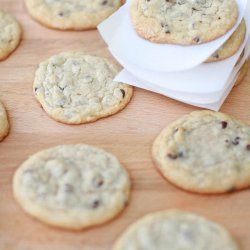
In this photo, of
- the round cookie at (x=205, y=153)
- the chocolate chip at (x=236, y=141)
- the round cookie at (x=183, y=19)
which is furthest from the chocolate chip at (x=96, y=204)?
the round cookie at (x=183, y=19)

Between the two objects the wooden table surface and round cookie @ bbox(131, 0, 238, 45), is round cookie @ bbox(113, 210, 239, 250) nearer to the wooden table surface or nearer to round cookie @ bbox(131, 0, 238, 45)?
the wooden table surface

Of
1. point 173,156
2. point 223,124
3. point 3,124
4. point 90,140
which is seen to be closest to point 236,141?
point 223,124

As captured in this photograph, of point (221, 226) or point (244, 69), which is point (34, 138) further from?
point (244, 69)

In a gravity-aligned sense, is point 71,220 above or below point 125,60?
below

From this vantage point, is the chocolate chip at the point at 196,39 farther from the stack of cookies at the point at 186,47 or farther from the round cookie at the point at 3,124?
the round cookie at the point at 3,124

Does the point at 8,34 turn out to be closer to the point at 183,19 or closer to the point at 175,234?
the point at 183,19

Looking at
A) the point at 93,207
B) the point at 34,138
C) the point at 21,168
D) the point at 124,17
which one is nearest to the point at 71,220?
the point at 93,207
